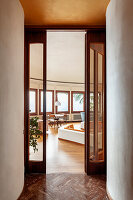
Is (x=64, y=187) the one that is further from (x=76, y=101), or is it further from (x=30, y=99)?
(x=76, y=101)

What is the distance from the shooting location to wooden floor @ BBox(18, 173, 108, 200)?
2299 mm

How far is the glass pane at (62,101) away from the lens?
10.4 meters

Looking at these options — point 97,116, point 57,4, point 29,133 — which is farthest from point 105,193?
point 57,4

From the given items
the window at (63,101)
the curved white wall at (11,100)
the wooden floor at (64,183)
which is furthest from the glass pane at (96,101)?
the window at (63,101)

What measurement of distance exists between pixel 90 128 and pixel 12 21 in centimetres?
235

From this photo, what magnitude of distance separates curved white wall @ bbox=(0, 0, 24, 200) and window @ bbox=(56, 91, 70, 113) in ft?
26.2

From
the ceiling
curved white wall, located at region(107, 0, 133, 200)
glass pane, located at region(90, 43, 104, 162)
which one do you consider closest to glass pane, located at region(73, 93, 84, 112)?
the ceiling

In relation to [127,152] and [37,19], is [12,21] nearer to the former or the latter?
[37,19]

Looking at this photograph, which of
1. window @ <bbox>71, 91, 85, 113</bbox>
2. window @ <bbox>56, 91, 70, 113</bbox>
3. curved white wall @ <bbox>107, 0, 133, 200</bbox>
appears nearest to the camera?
curved white wall @ <bbox>107, 0, 133, 200</bbox>

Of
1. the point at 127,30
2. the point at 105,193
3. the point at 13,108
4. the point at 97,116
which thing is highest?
the point at 127,30

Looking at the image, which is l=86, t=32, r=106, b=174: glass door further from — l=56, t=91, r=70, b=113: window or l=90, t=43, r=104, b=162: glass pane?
l=56, t=91, r=70, b=113: window

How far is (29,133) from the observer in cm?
313

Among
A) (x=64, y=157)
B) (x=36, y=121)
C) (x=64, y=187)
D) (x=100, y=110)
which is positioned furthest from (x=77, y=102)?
(x=64, y=187)

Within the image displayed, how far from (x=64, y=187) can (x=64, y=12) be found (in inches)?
119
